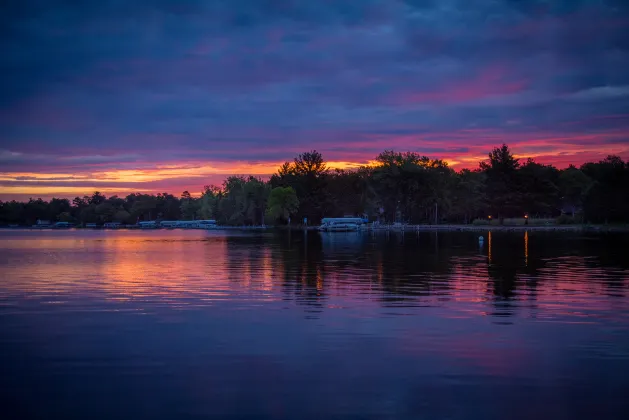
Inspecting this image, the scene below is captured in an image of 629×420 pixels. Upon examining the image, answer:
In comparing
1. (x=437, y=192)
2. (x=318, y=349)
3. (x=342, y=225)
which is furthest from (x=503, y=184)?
(x=318, y=349)

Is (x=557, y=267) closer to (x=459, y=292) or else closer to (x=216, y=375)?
(x=459, y=292)

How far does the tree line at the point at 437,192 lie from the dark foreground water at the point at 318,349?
98205 mm

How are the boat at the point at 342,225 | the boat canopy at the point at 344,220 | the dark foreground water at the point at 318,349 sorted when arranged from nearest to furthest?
the dark foreground water at the point at 318,349, the boat at the point at 342,225, the boat canopy at the point at 344,220

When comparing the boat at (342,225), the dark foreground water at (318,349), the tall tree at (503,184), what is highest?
the tall tree at (503,184)

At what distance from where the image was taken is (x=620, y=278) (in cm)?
2930

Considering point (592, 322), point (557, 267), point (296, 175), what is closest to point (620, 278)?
point (557, 267)

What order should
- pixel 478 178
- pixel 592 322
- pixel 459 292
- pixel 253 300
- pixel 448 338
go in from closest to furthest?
pixel 448 338 < pixel 592 322 < pixel 253 300 < pixel 459 292 < pixel 478 178

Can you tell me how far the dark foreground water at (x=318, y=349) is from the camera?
10422 mm

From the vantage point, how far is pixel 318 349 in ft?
47.1

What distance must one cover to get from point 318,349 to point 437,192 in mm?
134588

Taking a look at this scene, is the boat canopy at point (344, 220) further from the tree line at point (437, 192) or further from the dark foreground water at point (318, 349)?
the dark foreground water at point (318, 349)

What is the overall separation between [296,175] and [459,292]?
158356mm

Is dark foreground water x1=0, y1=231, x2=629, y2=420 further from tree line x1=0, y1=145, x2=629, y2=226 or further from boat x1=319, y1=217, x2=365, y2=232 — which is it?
boat x1=319, y1=217, x2=365, y2=232

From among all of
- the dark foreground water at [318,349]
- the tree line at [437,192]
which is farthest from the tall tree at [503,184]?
the dark foreground water at [318,349]
